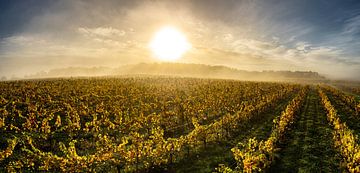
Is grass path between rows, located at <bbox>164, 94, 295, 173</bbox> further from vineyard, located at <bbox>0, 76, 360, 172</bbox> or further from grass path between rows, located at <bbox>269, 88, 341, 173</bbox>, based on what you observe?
grass path between rows, located at <bbox>269, 88, 341, 173</bbox>

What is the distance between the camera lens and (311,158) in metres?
14.4

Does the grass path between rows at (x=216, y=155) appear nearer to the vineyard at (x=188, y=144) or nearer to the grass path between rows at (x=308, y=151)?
the vineyard at (x=188, y=144)

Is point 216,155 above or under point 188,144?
under

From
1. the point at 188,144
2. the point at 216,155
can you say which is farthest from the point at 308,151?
the point at 188,144

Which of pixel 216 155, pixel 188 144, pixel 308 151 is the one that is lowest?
pixel 216 155

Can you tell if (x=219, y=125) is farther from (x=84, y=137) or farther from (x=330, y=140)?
(x=84, y=137)

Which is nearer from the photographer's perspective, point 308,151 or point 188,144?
point 188,144

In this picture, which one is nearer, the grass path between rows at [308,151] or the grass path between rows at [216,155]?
the grass path between rows at [308,151]

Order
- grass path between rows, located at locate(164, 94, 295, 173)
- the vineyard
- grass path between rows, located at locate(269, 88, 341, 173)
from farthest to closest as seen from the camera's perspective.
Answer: grass path between rows, located at locate(164, 94, 295, 173) < grass path between rows, located at locate(269, 88, 341, 173) < the vineyard

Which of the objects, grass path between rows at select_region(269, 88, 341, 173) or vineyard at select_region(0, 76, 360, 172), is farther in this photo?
grass path between rows at select_region(269, 88, 341, 173)

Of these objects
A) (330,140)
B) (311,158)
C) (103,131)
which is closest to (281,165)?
(311,158)

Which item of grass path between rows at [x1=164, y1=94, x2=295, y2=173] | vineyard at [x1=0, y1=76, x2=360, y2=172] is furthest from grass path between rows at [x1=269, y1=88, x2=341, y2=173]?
grass path between rows at [x1=164, y1=94, x2=295, y2=173]

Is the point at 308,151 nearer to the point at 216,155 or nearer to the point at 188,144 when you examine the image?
the point at 216,155

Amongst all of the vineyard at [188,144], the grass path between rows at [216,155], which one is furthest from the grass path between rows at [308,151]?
the grass path between rows at [216,155]
